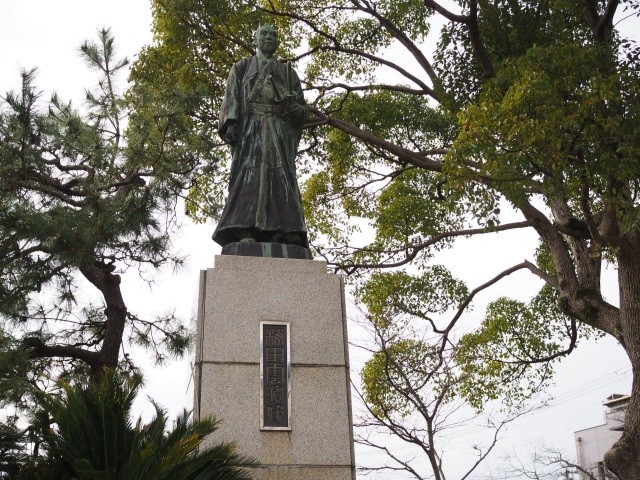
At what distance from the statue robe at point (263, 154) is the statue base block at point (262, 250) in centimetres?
12

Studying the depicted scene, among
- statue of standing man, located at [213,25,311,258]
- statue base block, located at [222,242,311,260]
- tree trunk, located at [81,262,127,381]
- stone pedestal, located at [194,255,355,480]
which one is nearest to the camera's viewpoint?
stone pedestal, located at [194,255,355,480]

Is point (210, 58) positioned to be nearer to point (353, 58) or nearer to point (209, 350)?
point (353, 58)

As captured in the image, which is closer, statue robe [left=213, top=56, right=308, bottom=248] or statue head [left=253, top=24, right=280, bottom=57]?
statue robe [left=213, top=56, right=308, bottom=248]

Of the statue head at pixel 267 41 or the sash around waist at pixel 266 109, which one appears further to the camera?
the statue head at pixel 267 41

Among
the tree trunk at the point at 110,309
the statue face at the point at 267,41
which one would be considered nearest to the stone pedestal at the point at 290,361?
the statue face at the point at 267,41

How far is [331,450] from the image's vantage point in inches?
209

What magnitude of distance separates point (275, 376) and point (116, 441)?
107 cm

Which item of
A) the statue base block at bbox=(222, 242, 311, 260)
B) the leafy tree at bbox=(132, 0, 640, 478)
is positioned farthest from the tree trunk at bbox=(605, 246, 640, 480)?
the statue base block at bbox=(222, 242, 311, 260)

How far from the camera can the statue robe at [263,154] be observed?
612 cm

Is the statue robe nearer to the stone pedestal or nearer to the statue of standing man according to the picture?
the statue of standing man

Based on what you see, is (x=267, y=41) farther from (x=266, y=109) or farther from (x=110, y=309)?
(x=110, y=309)

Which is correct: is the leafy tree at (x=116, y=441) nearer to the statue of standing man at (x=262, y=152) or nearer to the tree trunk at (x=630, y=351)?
the statue of standing man at (x=262, y=152)

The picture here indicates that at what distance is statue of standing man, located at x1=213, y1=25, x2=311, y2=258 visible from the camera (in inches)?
241

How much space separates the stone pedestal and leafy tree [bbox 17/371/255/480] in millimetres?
236
